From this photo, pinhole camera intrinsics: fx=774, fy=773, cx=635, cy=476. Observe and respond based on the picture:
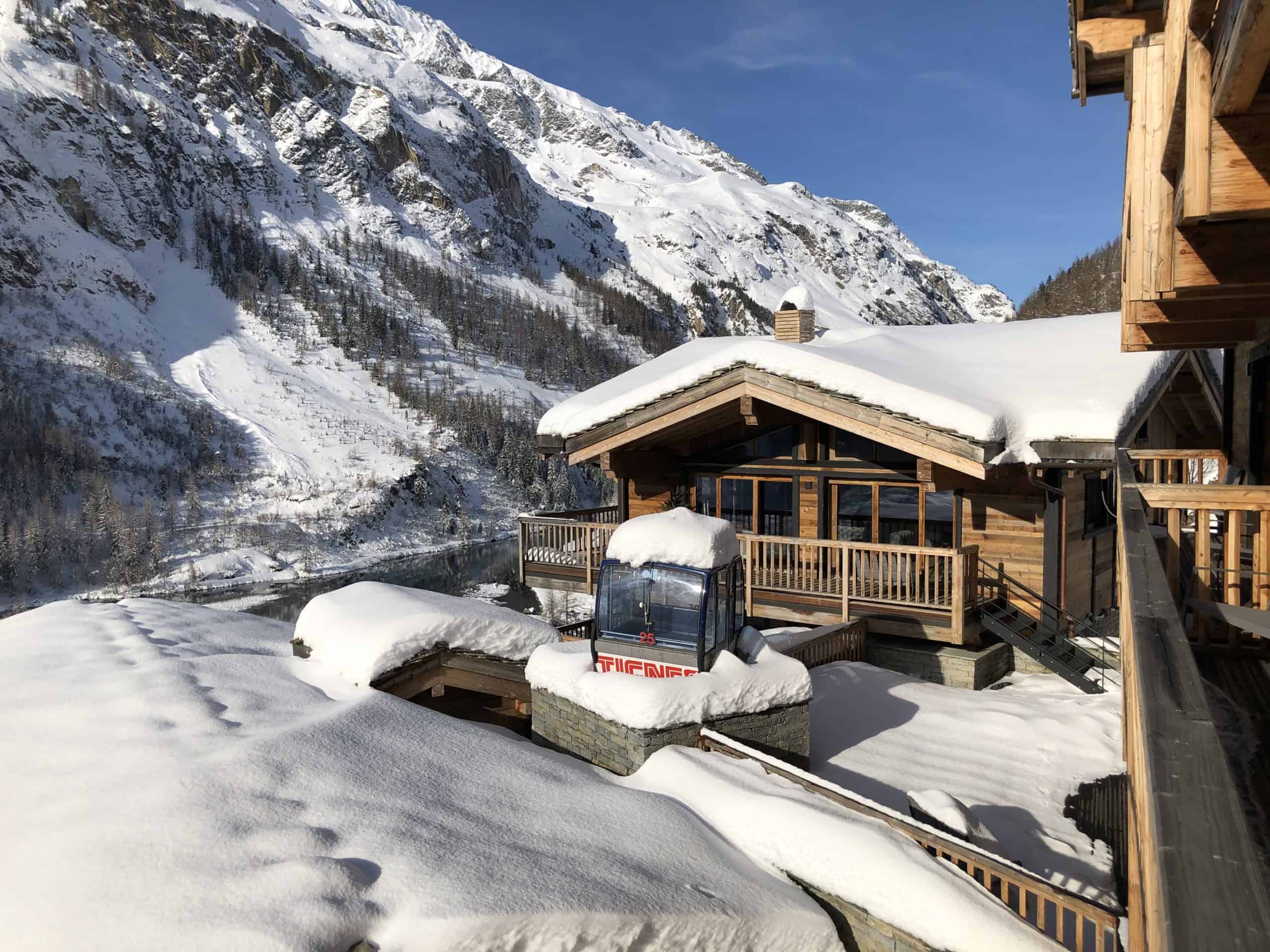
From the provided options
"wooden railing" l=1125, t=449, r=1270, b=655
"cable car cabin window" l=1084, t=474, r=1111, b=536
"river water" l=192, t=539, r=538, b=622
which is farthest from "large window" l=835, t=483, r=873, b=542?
"river water" l=192, t=539, r=538, b=622

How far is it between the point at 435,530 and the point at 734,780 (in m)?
51.5

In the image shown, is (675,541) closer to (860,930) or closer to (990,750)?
(860,930)

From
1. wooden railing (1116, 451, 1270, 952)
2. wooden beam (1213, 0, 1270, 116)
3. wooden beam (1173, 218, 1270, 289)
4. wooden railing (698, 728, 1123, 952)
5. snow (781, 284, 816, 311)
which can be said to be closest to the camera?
wooden railing (1116, 451, 1270, 952)

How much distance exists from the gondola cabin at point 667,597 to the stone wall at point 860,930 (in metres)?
2.88

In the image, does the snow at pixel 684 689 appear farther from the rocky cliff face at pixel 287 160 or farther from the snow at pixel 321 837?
the rocky cliff face at pixel 287 160

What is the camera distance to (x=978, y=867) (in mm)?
5395

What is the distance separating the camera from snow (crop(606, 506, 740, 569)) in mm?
8633

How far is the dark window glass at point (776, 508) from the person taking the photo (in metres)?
14.9

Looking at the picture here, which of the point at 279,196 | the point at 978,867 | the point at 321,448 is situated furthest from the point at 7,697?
the point at 279,196

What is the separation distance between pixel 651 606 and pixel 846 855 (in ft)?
11.9

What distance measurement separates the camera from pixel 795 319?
16.6m

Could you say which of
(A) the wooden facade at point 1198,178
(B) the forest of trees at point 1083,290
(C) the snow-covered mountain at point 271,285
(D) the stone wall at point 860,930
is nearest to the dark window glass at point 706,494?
(A) the wooden facade at point 1198,178

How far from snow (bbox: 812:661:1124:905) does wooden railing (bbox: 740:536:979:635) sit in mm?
1199

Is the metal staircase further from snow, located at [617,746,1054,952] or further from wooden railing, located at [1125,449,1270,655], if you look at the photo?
snow, located at [617,746,1054,952]
